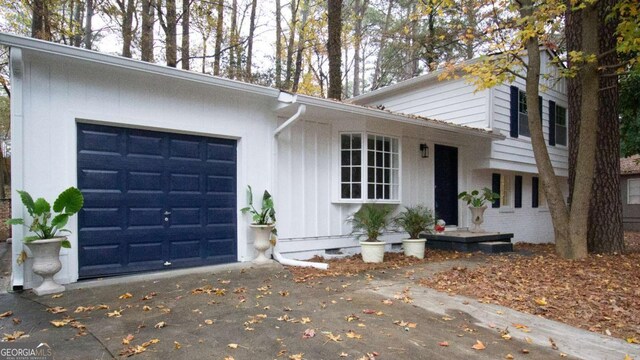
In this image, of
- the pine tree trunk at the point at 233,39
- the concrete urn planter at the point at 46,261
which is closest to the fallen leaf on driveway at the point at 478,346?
the concrete urn planter at the point at 46,261

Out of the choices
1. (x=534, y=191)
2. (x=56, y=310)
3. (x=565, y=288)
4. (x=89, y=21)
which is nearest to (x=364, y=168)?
(x=565, y=288)

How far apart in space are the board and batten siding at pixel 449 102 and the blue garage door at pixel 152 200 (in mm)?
6520

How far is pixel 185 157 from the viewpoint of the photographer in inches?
241

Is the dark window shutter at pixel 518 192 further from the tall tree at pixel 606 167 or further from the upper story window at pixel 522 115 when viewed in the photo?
the tall tree at pixel 606 167

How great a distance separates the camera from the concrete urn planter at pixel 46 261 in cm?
455

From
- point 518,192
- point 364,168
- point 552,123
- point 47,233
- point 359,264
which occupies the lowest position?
point 359,264

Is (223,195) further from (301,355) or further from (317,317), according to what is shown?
(301,355)

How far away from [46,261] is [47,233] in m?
0.33

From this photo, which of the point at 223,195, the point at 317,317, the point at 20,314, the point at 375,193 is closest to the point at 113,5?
the point at 223,195

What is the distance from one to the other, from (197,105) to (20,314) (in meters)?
3.55

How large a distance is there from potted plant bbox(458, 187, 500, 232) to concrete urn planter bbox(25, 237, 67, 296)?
8.46 meters

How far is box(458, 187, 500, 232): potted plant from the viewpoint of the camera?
31.9ft

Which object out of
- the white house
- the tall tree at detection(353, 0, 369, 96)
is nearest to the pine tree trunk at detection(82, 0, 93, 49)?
the white house

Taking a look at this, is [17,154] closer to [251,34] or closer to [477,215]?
[477,215]
